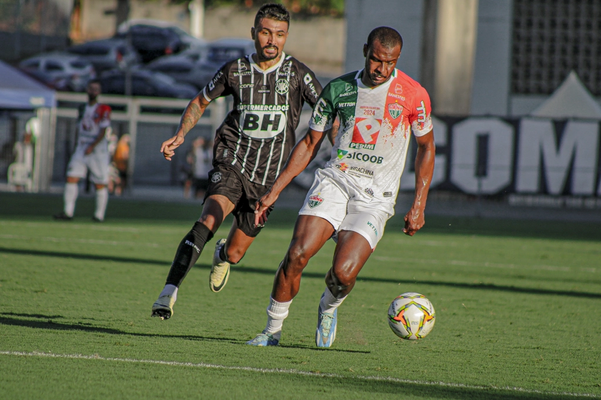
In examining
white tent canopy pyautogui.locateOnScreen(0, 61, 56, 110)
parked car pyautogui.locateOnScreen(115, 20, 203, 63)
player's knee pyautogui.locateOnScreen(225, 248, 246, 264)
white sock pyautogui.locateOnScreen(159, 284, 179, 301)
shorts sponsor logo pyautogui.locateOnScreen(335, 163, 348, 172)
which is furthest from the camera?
parked car pyautogui.locateOnScreen(115, 20, 203, 63)

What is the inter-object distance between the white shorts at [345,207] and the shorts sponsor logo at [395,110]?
0.54 meters

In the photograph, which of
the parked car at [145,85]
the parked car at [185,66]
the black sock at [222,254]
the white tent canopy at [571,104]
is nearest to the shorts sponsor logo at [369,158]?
the black sock at [222,254]

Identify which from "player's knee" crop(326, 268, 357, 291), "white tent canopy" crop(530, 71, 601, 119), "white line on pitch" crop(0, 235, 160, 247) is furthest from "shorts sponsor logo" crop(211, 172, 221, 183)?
"white tent canopy" crop(530, 71, 601, 119)

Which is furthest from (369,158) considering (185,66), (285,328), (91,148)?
(185,66)

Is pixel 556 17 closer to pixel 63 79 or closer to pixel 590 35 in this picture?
pixel 590 35

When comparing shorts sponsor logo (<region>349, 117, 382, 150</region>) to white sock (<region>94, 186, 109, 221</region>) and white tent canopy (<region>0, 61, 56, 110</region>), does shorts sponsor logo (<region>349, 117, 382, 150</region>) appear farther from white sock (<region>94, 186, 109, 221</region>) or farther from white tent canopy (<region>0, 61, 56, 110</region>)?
white tent canopy (<region>0, 61, 56, 110</region>)

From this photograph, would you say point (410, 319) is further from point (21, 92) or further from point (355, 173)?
point (21, 92)

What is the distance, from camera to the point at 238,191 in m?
6.28

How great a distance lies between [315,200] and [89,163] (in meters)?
9.68

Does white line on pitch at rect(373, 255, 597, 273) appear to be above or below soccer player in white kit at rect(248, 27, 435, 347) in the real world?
below

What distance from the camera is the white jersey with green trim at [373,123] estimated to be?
548 centimetres

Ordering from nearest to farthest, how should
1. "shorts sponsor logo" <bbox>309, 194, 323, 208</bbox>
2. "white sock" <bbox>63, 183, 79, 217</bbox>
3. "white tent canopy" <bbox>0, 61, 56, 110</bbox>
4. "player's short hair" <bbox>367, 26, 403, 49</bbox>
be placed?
"player's short hair" <bbox>367, 26, 403, 49</bbox>, "shorts sponsor logo" <bbox>309, 194, 323, 208</bbox>, "white sock" <bbox>63, 183, 79, 217</bbox>, "white tent canopy" <bbox>0, 61, 56, 110</bbox>

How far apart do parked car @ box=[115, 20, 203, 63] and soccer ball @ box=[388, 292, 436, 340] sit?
106 ft

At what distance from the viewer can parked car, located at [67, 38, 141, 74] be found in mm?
34406
